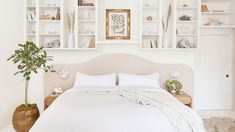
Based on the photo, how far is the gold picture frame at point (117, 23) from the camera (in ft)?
15.5

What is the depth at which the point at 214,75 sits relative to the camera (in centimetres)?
544

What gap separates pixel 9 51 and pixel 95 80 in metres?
1.46

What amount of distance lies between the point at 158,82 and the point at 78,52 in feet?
5.08

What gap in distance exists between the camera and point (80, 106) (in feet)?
9.33

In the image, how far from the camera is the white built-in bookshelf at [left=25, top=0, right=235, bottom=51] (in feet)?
14.8

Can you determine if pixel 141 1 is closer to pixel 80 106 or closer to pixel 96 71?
pixel 96 71

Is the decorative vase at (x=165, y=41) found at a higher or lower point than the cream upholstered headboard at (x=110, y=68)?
higher

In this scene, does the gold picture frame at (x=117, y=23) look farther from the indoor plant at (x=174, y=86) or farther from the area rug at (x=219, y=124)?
the area rug at (x=219, y=124)

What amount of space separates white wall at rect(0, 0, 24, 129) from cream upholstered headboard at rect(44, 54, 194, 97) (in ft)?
1.87

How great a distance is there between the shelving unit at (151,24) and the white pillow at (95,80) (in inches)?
33.1

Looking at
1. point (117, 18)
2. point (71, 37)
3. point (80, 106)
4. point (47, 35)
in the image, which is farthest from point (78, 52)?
point (80, 106)

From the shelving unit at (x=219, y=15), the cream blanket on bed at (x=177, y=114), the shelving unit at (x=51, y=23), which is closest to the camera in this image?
the cream blanket on bed at (x=177, y=114)

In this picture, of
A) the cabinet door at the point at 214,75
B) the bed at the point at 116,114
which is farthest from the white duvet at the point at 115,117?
the cabinet door at the point at 214,75

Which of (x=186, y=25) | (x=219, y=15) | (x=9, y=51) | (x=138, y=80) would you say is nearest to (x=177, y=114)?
(x=138, y=80)
